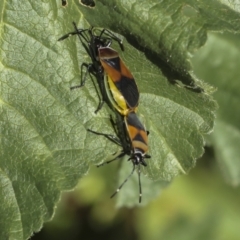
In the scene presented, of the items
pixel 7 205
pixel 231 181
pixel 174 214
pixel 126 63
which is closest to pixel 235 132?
pixel 231 181

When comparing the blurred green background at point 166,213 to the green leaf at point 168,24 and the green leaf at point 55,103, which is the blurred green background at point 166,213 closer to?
the green leaf at point 55,103

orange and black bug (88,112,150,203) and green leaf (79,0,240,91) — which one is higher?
green leaf (79,0,240,91)

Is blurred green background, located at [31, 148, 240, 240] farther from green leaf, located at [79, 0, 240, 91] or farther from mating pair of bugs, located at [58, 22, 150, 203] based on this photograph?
green leaf, located at [79, 0, 240, 91]

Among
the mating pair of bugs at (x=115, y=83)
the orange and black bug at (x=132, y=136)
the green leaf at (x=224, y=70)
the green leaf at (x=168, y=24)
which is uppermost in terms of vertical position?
the green leaf at (x=168, y=24)

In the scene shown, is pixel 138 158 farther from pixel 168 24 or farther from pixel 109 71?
pixel 168 24

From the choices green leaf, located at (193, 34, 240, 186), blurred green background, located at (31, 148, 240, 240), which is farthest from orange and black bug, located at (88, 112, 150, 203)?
blurred green background, located at (31, 148, 240, 240)

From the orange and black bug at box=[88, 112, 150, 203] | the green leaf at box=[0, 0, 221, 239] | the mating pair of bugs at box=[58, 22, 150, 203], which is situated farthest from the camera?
the orange and black bug at box=[88, 112, 150, 203]

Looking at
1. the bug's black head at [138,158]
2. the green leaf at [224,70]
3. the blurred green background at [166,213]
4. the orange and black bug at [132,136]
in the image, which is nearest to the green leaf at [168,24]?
the orange and black bug at [132,136]
